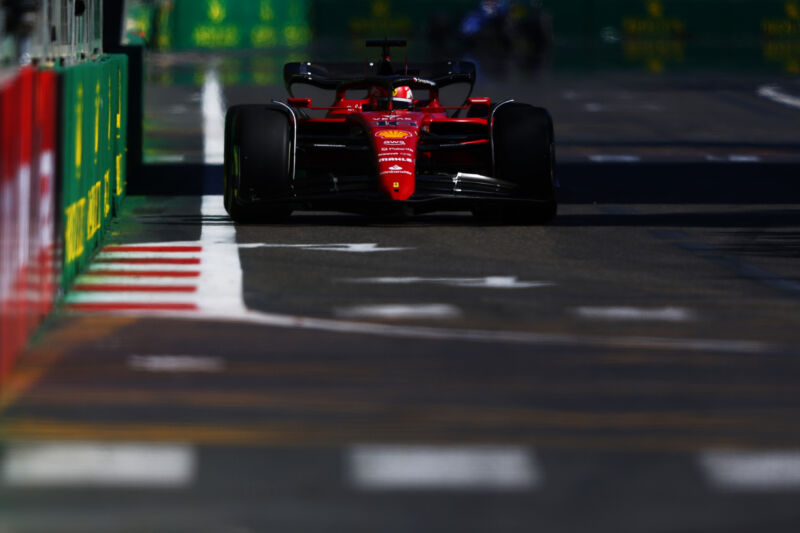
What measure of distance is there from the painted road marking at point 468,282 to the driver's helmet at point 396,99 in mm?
4440

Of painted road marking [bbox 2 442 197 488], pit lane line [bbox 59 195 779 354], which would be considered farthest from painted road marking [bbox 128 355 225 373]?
painted road marking [bbox 2 442 197 488]

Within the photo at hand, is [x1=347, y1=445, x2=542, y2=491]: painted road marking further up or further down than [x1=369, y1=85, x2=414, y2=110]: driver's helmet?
further down

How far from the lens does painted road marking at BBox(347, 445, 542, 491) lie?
25.1 ft

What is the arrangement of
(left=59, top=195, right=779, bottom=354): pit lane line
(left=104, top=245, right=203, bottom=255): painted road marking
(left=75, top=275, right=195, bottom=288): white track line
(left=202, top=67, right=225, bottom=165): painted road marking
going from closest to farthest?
(left=59, top=195, right=779, bottom=354): pit lane line, (left=75, top=275, right=195, bottom=288): white track line, (left=104, top=245, right=203, bottom=255): painted road marking, (left=202, top=67, right=225, bottom=165): painted road marking

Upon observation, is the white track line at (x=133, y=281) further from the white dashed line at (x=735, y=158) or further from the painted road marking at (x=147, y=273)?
the white dashed line at (x=735, y=158)

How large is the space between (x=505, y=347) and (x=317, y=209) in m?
5.57

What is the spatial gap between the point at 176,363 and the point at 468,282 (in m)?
3.36

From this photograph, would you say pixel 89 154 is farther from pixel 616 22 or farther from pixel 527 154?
pixel 616 22

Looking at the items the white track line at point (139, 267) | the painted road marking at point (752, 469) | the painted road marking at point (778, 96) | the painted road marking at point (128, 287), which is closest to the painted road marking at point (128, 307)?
the painted road marking at point (128, 287)

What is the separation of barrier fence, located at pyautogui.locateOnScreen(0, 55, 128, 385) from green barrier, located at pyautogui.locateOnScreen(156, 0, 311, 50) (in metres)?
44.5

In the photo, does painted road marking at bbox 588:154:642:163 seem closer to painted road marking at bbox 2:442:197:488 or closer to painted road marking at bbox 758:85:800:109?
painted road marking at bbox 758:85:800:109

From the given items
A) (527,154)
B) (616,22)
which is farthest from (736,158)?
(616,22)

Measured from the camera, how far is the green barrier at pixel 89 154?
1242 centimetres

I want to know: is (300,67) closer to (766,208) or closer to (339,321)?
(766,208)
